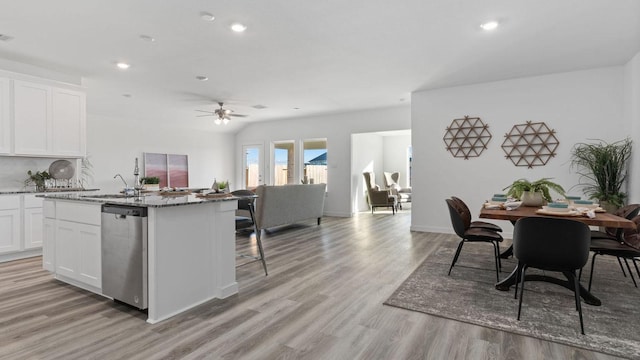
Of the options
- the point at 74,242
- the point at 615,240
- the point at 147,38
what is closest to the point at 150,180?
the point at 147,38

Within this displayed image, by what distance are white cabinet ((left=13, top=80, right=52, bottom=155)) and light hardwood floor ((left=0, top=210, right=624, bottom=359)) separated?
5.65ft

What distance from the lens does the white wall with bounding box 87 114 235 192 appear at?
7.36m

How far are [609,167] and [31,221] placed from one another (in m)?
7.81

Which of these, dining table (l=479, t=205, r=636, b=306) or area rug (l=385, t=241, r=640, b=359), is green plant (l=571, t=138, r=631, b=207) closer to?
area rug (l=385, t=241, r=640, b=359)

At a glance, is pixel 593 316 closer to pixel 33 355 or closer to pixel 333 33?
pixel 333 33

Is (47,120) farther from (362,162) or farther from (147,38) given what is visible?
(362,162)

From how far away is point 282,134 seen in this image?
920cm

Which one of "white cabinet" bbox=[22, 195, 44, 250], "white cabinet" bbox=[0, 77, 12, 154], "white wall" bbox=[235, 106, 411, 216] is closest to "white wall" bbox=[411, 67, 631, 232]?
"white wall" bbox=[235, 106, 411, 216]

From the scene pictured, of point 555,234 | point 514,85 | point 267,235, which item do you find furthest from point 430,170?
point 555,234

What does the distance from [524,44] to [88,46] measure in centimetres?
517

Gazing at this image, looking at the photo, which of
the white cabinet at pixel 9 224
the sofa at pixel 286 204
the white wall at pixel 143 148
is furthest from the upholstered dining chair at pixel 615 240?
the white wall at pixel 143 148

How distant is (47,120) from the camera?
4.52 meters

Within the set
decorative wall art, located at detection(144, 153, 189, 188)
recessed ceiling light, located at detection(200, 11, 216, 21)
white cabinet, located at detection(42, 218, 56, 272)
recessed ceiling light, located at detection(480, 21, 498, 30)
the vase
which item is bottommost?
white cabinet, located at detection(42, 218, 56, 272)

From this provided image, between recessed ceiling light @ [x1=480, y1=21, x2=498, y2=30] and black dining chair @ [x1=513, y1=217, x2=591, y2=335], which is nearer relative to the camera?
black dining chair @ [x1=513, y1=217, x2=591, y2=335]
